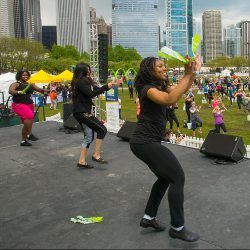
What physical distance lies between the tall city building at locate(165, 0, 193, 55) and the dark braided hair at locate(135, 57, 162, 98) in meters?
102

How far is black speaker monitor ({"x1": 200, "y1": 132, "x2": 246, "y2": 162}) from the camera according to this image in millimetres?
5496

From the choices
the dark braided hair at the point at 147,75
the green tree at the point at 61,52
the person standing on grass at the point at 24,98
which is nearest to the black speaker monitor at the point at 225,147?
the dark braided hair at the point at 147,75

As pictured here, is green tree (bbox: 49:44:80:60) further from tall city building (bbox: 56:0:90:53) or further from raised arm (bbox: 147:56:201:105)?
tall city building (bbox: 56:0:90:53)

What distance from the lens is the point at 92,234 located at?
324cm

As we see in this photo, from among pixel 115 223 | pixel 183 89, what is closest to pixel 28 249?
pixel 115 223

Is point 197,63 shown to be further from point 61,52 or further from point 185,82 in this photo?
point 61,52

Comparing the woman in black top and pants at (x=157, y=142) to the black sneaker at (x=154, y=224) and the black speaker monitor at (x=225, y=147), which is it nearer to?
the black sneaker at (x=154, y=224)

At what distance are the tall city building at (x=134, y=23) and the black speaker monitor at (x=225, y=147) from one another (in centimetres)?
16713

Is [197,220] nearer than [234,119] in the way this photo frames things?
Yes

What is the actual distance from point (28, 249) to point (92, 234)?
1.97 feet

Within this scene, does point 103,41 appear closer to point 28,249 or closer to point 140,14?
point 28,249

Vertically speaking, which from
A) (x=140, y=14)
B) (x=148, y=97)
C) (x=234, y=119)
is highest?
(x=140, y=14)

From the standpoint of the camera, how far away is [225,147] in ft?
18.7

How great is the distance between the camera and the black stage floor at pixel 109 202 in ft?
10.2
